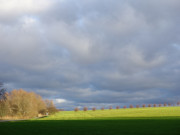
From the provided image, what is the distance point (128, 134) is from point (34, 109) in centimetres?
10222

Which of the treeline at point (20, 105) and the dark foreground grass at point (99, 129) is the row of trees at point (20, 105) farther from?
the dark foreground grass at point (99, 129)

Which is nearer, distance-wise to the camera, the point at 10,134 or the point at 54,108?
the point at 10,134

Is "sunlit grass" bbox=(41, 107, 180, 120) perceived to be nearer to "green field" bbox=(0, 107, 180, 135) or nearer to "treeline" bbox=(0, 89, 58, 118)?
"treeline" bbox=(0, 89, 58, 118)

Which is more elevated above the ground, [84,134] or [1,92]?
[1,92]

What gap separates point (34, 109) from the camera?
121 metres

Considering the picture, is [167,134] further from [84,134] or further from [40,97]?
[40,97]

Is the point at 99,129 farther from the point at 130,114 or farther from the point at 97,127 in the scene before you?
the point at 130,114

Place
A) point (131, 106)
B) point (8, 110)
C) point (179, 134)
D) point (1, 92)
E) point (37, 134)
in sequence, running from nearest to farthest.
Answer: point (179, 134) → point (37, 134) → point (1, 92) → point (8, 110) → point (131, 106)

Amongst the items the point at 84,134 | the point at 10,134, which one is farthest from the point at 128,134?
the point at 10,134

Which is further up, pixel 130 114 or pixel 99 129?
pixel 99 129

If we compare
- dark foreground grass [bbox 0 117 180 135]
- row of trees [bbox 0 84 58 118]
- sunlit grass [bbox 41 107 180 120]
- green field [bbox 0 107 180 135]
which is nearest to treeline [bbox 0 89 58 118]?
row of trees [bbox 0 84 58 118]

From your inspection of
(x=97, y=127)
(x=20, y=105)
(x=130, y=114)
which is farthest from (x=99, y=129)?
(x=20, y=105)

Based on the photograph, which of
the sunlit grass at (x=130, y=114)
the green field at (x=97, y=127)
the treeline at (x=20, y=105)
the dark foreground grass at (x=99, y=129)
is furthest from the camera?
the treeline at (x=20, y=105)

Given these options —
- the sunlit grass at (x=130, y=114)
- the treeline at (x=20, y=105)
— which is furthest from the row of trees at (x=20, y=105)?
the sunlit grass at (x=130, y=114)
